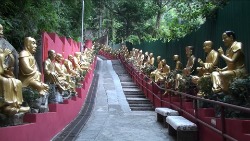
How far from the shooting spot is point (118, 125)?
10.8 metres

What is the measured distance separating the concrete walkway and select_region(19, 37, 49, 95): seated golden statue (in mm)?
1588

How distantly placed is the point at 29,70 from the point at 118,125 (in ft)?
12.3

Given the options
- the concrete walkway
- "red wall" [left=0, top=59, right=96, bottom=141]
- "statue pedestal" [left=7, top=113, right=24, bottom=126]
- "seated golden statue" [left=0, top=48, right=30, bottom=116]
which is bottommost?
the concrete walkway

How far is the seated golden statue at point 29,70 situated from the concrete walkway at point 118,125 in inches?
62.5

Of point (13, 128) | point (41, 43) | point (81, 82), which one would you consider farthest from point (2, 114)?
point (81, 82)

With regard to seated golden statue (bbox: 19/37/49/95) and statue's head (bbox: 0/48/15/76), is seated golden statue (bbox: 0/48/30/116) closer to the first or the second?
statue's head (bbox: 0/48/15/76)

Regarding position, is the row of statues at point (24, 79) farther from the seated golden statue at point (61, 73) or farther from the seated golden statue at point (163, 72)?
the seated golden statue at point (163, 72)

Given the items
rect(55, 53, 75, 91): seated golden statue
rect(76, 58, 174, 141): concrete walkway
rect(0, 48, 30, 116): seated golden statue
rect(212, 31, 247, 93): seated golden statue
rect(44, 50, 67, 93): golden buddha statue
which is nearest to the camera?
rect(0, 48, 30, 116): seated golden statue

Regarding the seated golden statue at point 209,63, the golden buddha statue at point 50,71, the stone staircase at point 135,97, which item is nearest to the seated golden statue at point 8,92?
the golden buddha statue at point 50,71

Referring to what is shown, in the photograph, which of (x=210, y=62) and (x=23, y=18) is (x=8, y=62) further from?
(x=23, y=18)

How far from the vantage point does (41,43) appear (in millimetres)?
11242

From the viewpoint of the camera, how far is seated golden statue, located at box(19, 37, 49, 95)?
7934 mm

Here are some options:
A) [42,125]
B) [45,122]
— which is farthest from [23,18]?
[42,125]

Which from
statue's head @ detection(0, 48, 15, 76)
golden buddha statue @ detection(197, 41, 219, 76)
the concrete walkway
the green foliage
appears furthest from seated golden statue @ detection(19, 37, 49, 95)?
golden buddha statue @ detection(197, 41, 219, 76)
